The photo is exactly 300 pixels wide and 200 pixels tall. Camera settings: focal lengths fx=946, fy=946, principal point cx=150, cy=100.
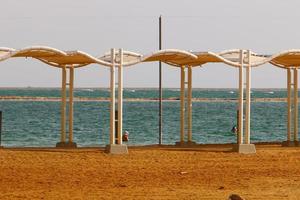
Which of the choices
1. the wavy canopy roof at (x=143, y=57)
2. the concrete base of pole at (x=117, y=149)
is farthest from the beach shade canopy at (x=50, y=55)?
the concrete base of pole at (x=117, y=149)

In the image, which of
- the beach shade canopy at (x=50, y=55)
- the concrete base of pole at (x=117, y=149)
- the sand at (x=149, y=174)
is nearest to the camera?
the sand at (x=149, y=174)

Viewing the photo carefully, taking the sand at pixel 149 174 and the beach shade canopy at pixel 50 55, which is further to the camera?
the beach shade canopy at pixel 50 55

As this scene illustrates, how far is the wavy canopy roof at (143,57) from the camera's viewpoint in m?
24.6

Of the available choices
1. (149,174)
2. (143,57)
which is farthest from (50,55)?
(149,174)

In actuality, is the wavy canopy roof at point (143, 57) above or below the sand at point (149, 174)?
above

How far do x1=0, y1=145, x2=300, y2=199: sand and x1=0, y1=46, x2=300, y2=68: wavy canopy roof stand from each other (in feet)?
8.45

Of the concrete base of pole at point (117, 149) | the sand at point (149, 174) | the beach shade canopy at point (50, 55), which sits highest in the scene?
the beach shade canopy at point (50, 55)

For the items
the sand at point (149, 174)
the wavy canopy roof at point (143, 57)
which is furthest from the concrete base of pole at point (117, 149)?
the wavy canopy roof at point (143, 57)

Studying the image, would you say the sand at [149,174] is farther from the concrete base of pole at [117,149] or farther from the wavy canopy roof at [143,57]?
the wavy canopy roof at [143,57]

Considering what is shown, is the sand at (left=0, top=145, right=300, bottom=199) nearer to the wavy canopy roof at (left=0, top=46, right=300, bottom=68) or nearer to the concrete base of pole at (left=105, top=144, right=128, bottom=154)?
the concrete base of pole at (left=105, top=144, right=128, bottom=154)

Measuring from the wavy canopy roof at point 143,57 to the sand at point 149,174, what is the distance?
101 inches

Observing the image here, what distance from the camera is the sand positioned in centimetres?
1922

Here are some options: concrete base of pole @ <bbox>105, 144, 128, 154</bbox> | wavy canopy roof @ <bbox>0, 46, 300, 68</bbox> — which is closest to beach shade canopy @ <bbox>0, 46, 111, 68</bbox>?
wavy canopy roof @ <bbox>0, 46, 300, 68</bbox>

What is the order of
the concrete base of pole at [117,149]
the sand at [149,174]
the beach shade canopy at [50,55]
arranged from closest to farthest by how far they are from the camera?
the sand at [149,174], the beach shade canopy at [50,55], the concrete base of pole at [117,149]
